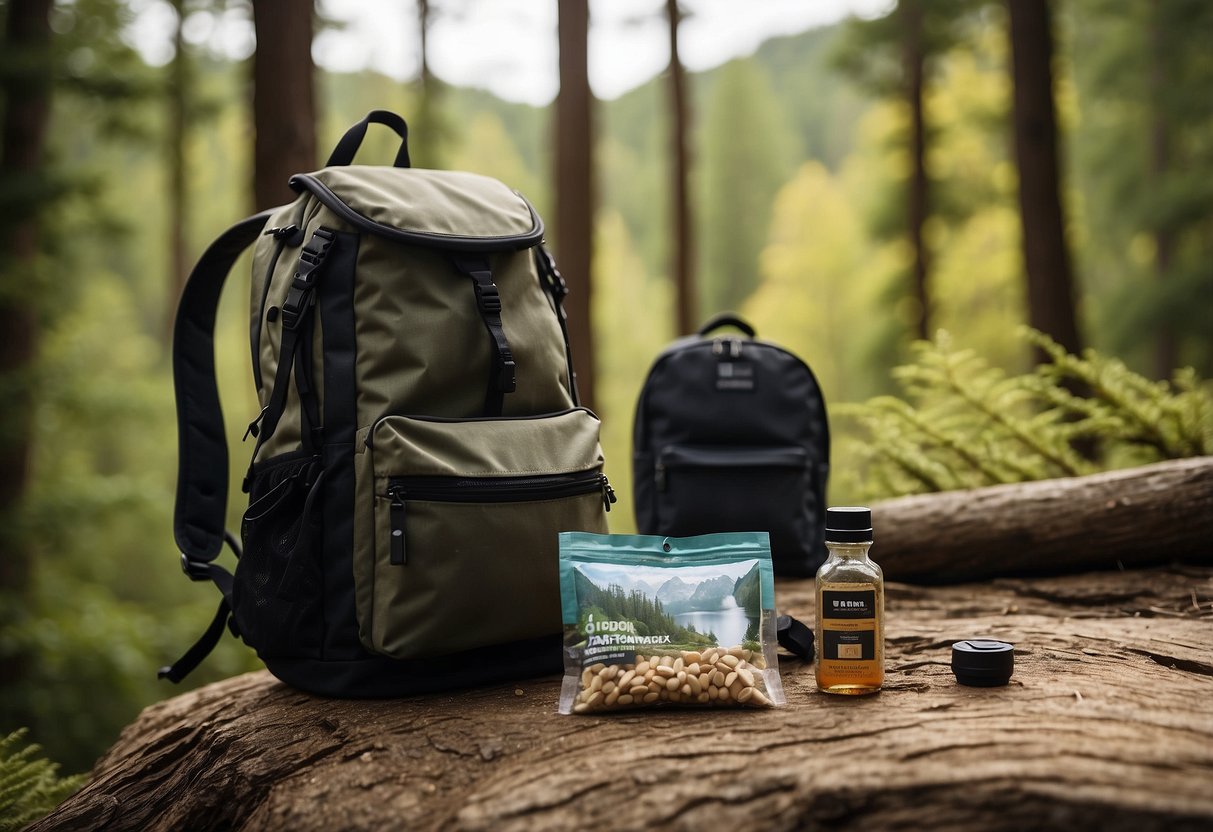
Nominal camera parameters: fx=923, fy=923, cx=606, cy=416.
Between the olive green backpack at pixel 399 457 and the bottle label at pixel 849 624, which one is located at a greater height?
the olive green backpack at pixel 399 457

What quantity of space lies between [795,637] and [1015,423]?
6.25 ft

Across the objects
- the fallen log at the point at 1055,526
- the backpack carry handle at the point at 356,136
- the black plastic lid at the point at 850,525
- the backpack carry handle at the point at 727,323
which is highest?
the backpack carry handle at the point at 356,136

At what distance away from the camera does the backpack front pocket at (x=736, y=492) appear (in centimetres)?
294

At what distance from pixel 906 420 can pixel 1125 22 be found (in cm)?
1258

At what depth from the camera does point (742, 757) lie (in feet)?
5.09

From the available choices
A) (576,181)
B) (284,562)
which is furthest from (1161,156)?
(284,562)

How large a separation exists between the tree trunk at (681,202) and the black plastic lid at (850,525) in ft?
26.4

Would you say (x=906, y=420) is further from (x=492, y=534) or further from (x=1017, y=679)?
(x=492, y=534)

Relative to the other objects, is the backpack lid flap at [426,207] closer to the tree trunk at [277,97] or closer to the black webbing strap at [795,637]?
the black webbing strap at [795,637]

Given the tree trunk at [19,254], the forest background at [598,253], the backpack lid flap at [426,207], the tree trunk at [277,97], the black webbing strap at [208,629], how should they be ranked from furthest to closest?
the forest background at [598,253] → the tree trunk at [19,254] → the tree trunk at [277,97] → the black webbing strap at [208,629] → the backpack lid flap at [426,207]

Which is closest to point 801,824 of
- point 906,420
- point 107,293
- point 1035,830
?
point 1035,830

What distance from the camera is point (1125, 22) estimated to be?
13.1 metres

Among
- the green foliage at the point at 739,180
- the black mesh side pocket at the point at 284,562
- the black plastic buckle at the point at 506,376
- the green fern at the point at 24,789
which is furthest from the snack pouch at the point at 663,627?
the green foliage at the point at 739,180

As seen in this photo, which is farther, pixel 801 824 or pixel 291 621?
pixel 291 621
